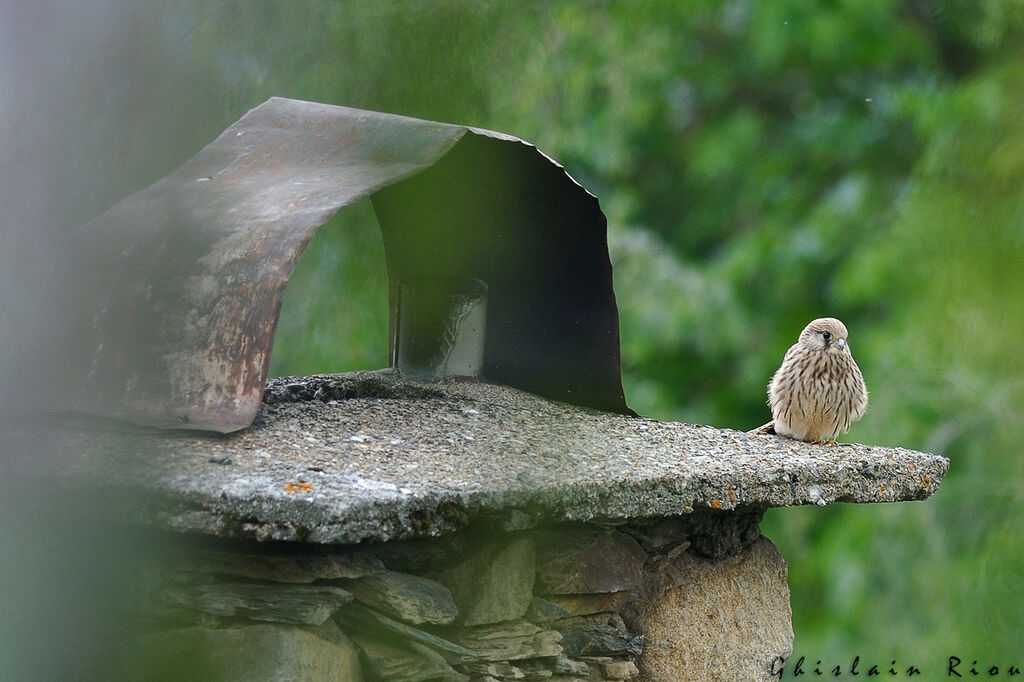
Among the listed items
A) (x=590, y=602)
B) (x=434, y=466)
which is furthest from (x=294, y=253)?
(x=590, y=602)

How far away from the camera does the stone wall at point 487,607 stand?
1419 millimetres

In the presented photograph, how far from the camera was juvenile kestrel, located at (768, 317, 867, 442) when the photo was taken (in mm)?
2389

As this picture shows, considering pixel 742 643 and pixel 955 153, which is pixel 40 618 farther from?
pixel 955 153

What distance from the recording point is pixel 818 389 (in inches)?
95.5

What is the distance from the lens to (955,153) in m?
4.58

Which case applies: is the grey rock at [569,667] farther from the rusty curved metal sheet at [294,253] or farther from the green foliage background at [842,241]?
the green foliage background at [842,241]

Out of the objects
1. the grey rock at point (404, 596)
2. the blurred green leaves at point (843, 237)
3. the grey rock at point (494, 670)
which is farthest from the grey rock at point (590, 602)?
the blurred green leaves at point (843, 237)

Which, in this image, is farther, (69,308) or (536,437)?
(536,437)

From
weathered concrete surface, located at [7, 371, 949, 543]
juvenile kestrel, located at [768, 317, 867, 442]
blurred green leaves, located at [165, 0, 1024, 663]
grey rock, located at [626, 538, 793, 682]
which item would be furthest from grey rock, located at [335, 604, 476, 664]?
blurred green leaves, located at [165, 0, 1024, 663]

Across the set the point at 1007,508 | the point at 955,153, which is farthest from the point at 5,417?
the point at 1007,508

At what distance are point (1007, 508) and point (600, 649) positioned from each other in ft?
12.2

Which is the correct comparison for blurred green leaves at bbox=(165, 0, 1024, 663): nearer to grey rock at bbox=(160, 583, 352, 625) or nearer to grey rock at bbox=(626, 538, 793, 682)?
grey rock at bbox=(626, 538, 793, 682)

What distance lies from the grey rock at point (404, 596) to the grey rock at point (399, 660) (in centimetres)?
5

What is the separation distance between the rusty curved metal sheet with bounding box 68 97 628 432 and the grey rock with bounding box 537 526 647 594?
0.47 meters
